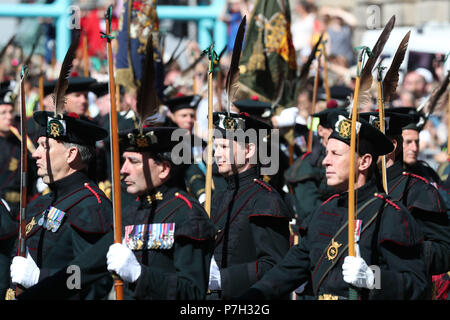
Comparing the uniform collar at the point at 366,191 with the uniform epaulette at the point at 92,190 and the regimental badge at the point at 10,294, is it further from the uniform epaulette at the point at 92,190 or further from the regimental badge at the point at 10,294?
the regimental badge at the point at 10,294

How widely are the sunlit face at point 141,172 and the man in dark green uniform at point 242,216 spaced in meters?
0.65

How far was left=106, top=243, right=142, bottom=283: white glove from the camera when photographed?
5324 mm

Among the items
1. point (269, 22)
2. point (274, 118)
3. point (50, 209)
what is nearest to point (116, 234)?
point (50, 209)

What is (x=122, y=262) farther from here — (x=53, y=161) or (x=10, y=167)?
(x=10, y=167)

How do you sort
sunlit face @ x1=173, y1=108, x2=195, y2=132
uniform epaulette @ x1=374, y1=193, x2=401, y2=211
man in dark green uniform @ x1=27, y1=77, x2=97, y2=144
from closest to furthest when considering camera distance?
uniform epaulette @ x1=374, y1=193, x2=401, y2=211
man in dark green uniform @ x1=27, y1=77, x2=97, y2=144
sunlit face @ x1=173, y1=108, x2=195, y2=132

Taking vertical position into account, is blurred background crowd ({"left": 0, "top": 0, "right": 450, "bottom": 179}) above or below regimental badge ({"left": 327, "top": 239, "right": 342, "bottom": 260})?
above

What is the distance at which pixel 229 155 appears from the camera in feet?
22.3

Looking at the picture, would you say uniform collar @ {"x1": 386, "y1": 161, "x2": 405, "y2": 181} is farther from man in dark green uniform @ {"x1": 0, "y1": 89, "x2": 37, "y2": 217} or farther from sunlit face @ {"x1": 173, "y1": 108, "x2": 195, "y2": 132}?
man in dark green uniform @ {"x1": 0, "y1": 89, "x2": 37, "y2": 217}

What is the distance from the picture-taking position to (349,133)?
6000 mm

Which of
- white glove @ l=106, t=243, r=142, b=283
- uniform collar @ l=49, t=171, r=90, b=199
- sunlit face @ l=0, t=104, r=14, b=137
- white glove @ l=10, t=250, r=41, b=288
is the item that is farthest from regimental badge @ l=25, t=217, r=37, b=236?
sunlit face @ l=0, t=104, r=14, b=137

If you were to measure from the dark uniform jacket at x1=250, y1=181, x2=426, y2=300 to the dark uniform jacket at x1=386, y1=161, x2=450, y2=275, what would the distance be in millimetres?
691

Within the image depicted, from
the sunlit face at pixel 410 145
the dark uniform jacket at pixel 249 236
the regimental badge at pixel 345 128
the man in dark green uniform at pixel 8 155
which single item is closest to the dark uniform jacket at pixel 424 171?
the sunlit face at pixel 410 145

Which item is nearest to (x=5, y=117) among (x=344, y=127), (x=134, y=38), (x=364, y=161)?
(x=134, y=38)

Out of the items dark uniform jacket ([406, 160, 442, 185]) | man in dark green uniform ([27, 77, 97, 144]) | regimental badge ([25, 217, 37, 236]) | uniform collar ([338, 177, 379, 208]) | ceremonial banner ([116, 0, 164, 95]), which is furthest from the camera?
ceremonial banner ([116, 0, 164, 95])
